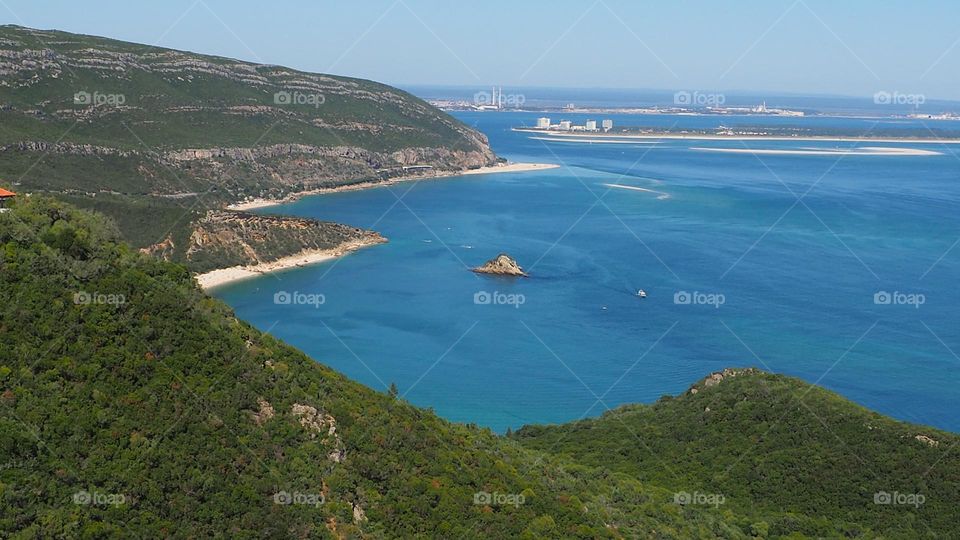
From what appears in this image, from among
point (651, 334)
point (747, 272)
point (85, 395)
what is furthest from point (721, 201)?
point (85, 395)

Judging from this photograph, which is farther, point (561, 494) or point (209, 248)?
point (209, 248)

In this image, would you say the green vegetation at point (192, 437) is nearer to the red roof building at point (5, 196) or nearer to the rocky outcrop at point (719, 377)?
the red roof building at point (5, 196)

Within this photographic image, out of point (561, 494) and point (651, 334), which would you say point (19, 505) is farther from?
point (651, 334)

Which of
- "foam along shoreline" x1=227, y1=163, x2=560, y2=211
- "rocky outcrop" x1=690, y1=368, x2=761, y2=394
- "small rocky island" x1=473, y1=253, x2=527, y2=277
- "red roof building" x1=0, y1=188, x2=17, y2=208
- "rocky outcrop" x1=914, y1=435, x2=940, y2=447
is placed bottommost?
"rocky outcrop" x1=914, y1=435, x2=940, y2=447

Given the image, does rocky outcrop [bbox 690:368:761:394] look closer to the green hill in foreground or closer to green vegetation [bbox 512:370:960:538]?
green vegetation [bbox 512:370:960:538]

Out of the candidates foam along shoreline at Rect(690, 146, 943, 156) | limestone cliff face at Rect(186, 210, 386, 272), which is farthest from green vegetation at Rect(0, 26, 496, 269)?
foam along shoreline at Rect(690, 146, 943, 156)
